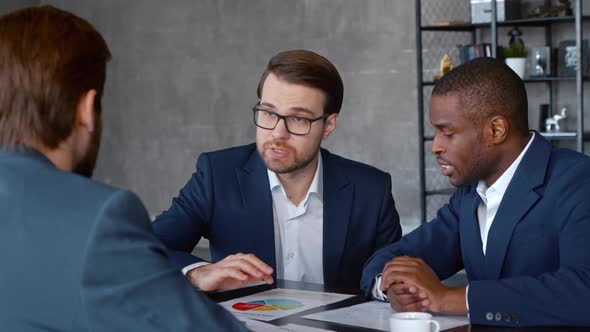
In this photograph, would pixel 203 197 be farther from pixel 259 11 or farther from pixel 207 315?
pixel 259 11

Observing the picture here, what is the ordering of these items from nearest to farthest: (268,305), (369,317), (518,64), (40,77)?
(40,77), (369,317), (268,305), (518,64)

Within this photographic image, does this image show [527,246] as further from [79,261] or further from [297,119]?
[79,261]

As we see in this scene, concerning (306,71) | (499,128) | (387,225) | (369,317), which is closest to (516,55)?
(387,225)

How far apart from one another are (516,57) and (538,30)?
48 centimetres

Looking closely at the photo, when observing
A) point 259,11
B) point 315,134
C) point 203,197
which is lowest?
point 203,197

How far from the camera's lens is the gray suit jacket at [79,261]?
43.3 inches

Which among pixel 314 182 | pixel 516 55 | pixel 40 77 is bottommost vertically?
pixel 314 182

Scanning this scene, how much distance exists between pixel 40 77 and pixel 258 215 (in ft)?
5.19

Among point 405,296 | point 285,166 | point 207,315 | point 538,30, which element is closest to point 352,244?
point 285,166

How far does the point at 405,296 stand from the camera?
6.68 ft

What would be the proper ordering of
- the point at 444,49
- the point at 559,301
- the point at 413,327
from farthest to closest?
the point at 444,49, the point at 559,301, the point at 413,327

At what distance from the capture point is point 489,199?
2.31 meters

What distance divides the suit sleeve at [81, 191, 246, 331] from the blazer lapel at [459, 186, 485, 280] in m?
1.28

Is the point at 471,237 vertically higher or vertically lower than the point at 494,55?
lower
